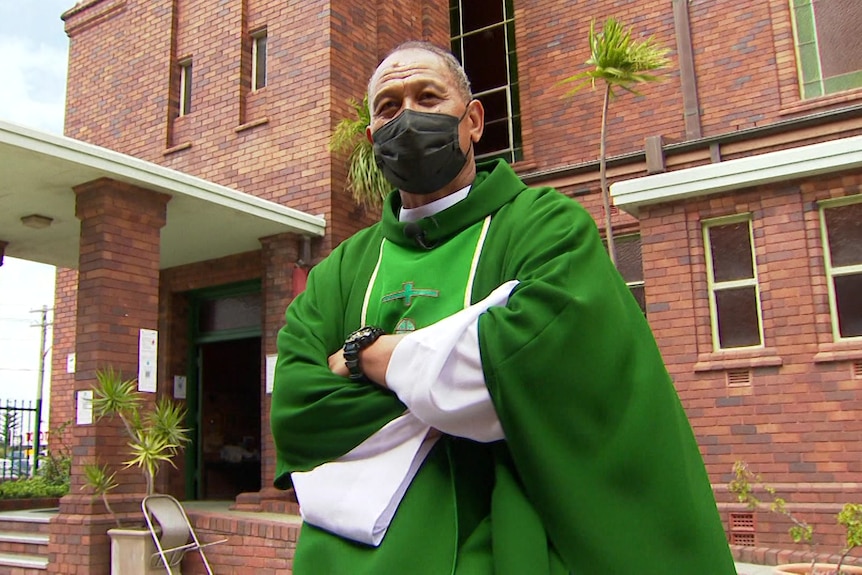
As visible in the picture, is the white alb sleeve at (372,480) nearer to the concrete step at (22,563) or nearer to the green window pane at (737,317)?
the green window pane at (737,317)

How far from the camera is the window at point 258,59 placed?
37.5 feet

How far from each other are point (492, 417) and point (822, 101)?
31.0ft

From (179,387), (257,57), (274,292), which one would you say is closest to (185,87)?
(257,57)

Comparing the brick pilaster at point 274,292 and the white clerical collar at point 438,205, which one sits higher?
the brick pilaster at point 274,292

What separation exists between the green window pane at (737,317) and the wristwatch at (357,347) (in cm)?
718

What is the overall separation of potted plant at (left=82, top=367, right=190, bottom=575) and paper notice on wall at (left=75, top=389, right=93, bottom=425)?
0.08 meters

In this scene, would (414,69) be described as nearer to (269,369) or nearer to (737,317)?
(737,317)

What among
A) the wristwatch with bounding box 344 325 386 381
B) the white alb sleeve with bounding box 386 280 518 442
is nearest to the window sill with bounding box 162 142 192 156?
the wristwatch with bounding box 344 325 386 381

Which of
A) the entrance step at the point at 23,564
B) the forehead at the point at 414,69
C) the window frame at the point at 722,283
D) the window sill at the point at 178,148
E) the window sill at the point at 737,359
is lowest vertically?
the entrance step at the point at 23,564

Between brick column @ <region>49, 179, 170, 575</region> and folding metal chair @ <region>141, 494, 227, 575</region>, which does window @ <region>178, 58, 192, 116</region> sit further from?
folding metal chair @ <region>141, 494, 227, 575</region>

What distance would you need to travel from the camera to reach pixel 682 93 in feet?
35.7

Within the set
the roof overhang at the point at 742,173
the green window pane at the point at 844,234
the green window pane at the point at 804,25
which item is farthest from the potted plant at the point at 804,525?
the green window pane at the point at 804,25

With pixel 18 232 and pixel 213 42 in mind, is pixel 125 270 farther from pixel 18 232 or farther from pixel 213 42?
pixel 213 42

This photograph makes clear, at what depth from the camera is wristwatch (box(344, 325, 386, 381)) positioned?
1809 millimetres
